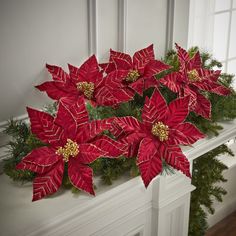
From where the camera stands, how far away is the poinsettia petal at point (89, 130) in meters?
1.05

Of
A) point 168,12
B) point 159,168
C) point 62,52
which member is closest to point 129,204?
point 159,168

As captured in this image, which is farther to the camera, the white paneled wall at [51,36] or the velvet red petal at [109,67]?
the velvet red petal at [109,67]

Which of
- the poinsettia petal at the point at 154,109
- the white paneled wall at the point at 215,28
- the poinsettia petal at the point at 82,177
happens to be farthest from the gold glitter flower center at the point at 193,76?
the white paneled wall at the point at 215,28

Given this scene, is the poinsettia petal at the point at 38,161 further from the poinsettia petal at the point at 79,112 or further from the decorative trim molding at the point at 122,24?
the decorative trim molding at the point at 122,24

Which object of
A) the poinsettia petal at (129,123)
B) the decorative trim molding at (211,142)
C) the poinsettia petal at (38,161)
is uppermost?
the poinsettia petal at (129,123)

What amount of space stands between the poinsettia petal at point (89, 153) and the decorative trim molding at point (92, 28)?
42 centimetres

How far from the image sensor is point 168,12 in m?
1.56

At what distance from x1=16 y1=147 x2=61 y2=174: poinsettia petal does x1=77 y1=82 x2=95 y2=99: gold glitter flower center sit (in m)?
0.23

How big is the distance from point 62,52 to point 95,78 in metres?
0.14

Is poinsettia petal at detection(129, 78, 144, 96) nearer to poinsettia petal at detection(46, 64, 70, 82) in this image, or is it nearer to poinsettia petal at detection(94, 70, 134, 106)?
poinsettia petal at detection(94, 70, 134, 106)

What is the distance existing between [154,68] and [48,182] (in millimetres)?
429

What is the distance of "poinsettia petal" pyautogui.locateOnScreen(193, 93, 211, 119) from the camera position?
4.05 ft

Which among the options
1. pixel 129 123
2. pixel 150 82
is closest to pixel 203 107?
pixel 150 82

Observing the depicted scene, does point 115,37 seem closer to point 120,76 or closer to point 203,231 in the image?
point 120,76
